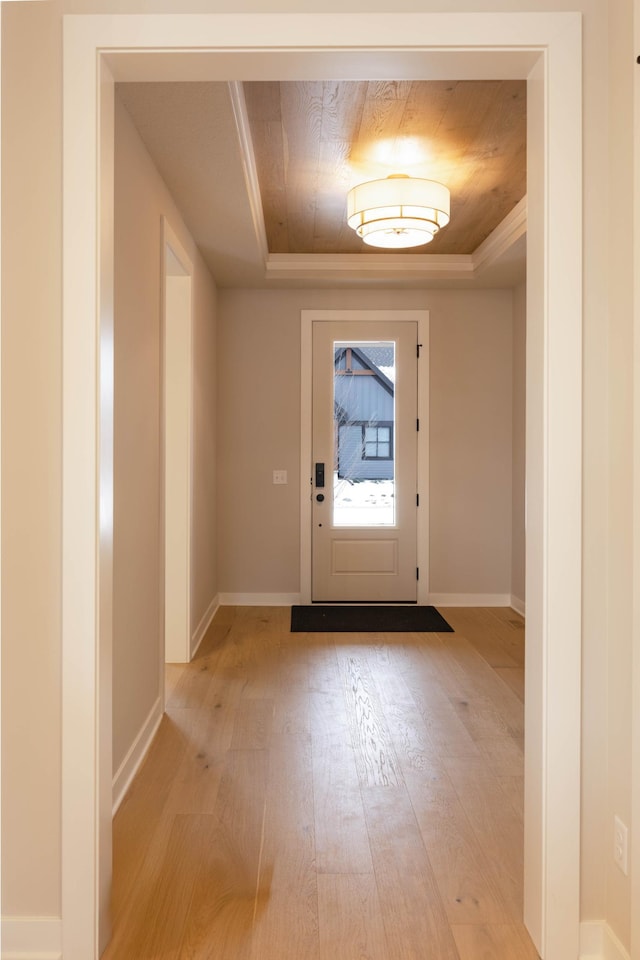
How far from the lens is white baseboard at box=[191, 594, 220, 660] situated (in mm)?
4407

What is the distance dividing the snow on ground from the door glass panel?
0.02 meters

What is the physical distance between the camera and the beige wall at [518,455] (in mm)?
5438

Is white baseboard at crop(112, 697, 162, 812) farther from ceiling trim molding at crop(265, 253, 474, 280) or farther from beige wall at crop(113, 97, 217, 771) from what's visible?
ceiling trim molding at crop(265, 253, 474, 280)

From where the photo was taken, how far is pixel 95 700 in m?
1.75

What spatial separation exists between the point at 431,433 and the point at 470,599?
1.37 metres

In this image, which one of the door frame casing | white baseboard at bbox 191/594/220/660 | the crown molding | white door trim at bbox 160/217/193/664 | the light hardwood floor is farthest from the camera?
the door frame casing

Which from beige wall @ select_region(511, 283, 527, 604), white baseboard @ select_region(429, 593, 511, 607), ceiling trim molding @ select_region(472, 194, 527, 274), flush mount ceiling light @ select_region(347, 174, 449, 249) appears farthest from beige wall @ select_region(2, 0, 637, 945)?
white baseboard @ select_region(429, 593, 511, 607)

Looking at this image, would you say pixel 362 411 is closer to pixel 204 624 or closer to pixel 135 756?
pixel 204 624

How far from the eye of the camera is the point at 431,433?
5707mm

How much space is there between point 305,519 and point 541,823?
13.2 feet

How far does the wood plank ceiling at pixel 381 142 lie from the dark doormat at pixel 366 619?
107 inches

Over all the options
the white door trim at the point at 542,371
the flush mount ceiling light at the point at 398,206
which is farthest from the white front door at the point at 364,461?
the white door trim at the point at 542,371

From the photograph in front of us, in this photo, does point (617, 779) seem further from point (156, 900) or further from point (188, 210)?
point (188, 210)

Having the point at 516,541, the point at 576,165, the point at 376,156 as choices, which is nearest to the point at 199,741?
the point at 576,165
